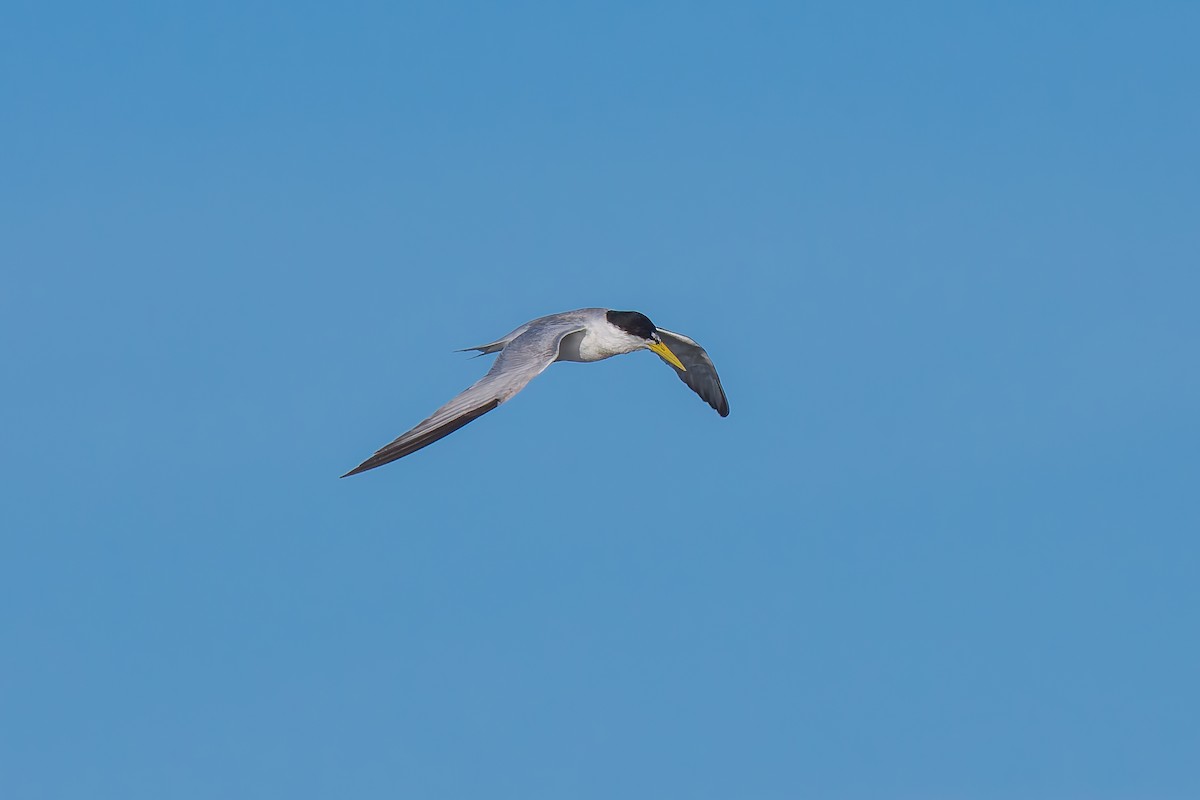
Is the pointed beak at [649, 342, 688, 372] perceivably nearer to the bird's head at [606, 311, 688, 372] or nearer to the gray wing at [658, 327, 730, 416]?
the bird's head at [606, 311, 688, 372]

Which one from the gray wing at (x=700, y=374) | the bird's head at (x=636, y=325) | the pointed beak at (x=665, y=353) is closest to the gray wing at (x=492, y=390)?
the bird's head at (x=636, y=325)

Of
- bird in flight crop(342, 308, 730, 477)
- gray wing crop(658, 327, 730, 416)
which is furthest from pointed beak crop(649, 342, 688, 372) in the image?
gray wing crop(658, 327, 730, 416)

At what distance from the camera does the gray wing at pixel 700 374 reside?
32.2 m

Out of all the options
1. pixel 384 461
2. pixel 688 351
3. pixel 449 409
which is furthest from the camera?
pixel 688 351

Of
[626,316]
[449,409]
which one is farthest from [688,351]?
[449,409]

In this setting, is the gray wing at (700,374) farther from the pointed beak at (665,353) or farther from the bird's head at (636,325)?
the bird's head at (636,325)

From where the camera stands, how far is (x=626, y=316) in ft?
90.9

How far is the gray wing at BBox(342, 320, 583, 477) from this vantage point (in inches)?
742

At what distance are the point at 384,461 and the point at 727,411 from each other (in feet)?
52.7

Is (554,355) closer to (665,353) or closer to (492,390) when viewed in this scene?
(492,390)

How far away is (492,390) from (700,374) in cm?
1239

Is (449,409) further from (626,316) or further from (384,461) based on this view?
(626,316)

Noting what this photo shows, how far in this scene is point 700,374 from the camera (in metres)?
33.1

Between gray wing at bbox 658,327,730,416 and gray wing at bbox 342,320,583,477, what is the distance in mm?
5775
